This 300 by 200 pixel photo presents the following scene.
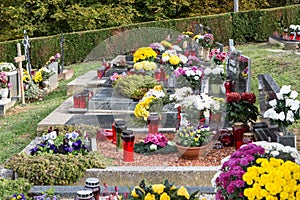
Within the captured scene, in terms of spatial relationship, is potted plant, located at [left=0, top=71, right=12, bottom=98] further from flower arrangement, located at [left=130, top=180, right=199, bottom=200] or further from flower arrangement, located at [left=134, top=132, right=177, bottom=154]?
flower arrangement, located at [left=130, top=180, right=199, bottom=200]

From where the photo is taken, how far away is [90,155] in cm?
660

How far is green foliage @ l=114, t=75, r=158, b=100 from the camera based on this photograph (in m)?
9.23

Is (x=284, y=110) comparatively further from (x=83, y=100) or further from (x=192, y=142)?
(x=83, y=100)

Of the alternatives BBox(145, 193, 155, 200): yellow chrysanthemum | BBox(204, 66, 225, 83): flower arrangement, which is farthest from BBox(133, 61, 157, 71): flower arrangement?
BBox(145, 193, 155, 200): yellow chrysanthemum

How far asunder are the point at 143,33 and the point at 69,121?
32.2 ft

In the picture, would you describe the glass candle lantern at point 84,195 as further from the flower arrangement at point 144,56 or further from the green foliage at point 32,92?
the green foliage at point 32,92

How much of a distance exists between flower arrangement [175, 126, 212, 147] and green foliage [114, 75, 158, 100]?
7.10 feet

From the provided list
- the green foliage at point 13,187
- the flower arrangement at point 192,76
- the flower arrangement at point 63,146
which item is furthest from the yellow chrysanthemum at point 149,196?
the flower arrangement at point 192,76

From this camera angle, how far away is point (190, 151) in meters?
7.03

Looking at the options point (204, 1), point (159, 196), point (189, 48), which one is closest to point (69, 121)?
point (159, 196)

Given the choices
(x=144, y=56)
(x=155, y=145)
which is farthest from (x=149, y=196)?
(x=144, y=56)

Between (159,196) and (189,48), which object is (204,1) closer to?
(189,48)

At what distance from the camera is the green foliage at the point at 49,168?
5.90 m

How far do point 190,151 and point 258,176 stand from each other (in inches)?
111
